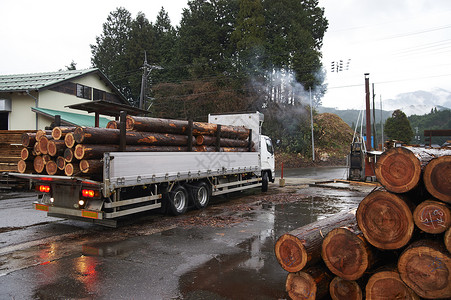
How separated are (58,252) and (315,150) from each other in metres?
34.2

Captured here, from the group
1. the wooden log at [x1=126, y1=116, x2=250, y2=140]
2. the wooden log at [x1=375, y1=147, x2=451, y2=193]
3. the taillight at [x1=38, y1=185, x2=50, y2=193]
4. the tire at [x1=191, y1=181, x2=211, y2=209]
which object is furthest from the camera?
the tire at [x1=191, y1=181, x2=211, y2=209]

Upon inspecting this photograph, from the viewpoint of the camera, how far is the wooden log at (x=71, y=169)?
7098mm

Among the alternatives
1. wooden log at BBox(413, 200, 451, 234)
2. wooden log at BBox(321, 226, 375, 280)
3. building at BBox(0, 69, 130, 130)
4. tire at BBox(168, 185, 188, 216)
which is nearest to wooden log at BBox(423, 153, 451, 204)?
wooden log at BBox(413, 200, 451, 234)

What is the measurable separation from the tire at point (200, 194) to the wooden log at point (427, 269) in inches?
268

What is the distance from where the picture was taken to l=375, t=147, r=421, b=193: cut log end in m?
3.42

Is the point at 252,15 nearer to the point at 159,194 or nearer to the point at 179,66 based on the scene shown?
the point at 179,66

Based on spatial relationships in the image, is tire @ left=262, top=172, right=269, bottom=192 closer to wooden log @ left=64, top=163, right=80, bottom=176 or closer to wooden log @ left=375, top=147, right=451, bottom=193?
wooden log @ left=64, top=163, right=80, bottom=176

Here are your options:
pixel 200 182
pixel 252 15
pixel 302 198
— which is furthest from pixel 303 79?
pixel 200 182

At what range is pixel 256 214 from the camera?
930cm

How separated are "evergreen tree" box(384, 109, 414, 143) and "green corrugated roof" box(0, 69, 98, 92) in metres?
46.2

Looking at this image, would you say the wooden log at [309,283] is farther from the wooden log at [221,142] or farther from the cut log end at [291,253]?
the wooden log at [221,142]

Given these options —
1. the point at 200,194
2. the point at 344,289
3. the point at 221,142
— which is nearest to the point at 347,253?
the point at 344,289

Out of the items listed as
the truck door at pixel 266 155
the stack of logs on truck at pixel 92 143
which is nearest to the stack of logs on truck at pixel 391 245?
the stack of logs on truck at pixel 92 143

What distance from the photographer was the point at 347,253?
358cm
